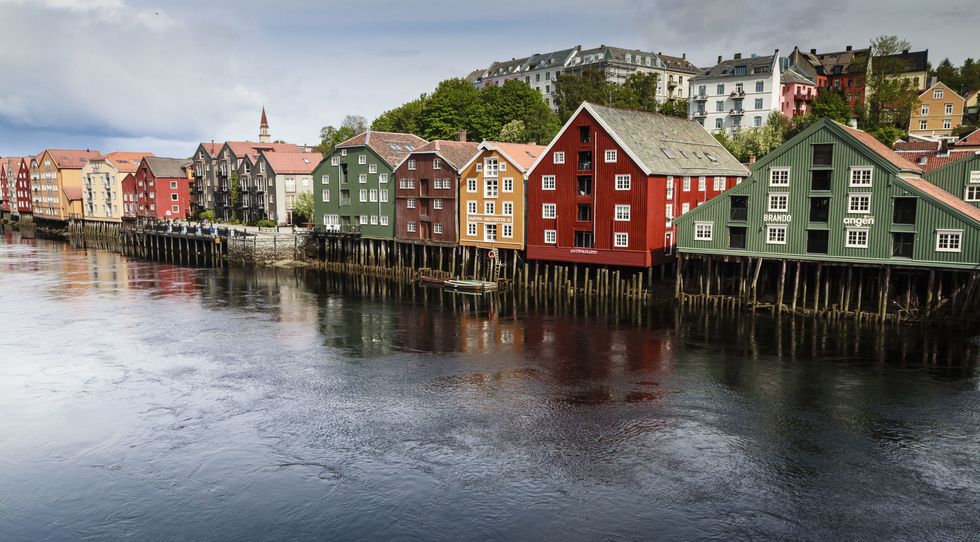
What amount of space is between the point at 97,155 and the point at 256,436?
458 feet

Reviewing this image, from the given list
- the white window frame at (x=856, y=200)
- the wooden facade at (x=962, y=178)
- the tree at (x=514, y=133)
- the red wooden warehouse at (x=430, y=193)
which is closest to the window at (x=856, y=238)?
the white window frame at (x=856, y=200)

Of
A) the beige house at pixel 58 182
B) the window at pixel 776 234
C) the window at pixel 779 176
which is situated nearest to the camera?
the window at pixel 779 176

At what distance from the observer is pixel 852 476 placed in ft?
74.9

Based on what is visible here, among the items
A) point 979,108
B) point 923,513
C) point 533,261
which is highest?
point 979,108

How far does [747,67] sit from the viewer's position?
90688 mm

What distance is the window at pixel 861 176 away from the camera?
43.0 m

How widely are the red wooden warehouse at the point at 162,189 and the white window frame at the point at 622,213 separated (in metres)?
85.5

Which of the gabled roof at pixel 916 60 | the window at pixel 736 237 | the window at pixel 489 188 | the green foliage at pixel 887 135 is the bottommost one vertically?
the window at pixel 736 237

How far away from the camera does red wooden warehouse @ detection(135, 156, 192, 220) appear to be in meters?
113

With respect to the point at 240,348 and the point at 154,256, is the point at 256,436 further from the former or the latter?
the point at 154,256

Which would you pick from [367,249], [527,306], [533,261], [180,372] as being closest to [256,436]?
[180,372]

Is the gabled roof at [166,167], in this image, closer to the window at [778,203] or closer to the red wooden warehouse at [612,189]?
the red wooden warehouse at [612,189]

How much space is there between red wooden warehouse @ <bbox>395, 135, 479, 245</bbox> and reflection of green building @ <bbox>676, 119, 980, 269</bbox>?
2383 centimetres

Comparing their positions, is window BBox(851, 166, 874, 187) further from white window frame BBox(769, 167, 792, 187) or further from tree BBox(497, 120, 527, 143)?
tree BBox(497, 120, 527, 143)
